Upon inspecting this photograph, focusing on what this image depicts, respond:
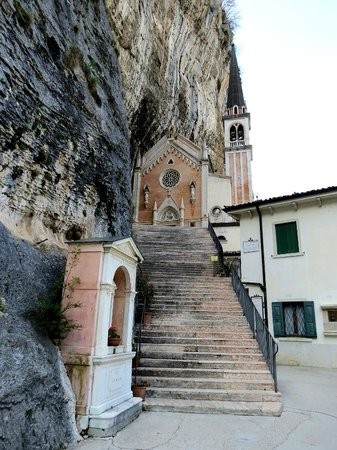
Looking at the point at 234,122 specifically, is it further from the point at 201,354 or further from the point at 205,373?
the point at 205,373

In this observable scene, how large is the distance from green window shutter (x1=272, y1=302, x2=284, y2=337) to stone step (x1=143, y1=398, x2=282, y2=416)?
6.38 meters

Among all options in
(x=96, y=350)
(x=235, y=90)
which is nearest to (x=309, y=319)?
(x=96, y=350)

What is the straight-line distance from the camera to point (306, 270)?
41.1 ft

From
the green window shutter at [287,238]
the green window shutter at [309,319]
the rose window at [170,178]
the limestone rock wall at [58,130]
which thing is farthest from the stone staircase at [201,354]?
the rose window at [170,178]

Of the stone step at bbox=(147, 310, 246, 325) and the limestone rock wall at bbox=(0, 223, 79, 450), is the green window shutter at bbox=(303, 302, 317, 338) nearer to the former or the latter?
the stone step at bbox=(147, 310, 246, 325)

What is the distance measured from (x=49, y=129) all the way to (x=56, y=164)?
0.77 meters

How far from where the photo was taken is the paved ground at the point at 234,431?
4320 millimetres

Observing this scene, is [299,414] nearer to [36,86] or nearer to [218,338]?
[218,338]

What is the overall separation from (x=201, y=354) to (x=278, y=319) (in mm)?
5738

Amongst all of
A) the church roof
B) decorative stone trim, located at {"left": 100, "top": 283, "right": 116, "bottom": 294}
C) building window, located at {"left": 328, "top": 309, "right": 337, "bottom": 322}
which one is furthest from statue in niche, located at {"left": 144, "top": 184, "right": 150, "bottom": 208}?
decorative stone trim, located at {"left": 100, "top": 283, "right": 116, "bottom": 294}

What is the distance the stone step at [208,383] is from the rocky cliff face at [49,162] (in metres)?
2.81

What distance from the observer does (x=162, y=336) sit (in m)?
8.66

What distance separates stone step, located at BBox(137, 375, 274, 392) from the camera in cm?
677

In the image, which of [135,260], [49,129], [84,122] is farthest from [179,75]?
[135,260]
